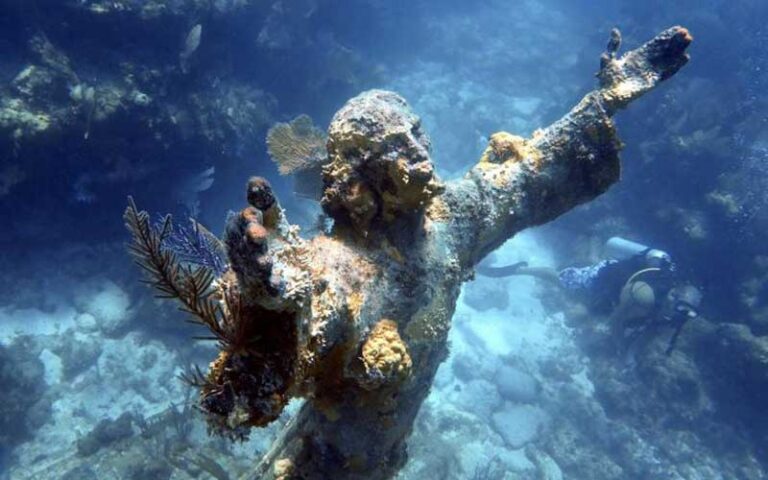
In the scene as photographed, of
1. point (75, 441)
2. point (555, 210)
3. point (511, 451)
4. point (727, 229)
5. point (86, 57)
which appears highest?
point (727, 229)

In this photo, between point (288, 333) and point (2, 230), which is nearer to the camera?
point (288, 333)

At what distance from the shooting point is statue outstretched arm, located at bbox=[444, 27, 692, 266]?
397 centimetres

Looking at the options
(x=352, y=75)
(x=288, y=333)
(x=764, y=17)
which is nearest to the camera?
(x=288, y=333)

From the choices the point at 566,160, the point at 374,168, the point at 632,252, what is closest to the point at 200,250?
the point at 374,168

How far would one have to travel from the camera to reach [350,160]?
119 inches

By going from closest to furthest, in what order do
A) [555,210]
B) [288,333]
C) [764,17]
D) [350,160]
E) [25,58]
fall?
[288,333], [350,160], [555,210], [25,58], [764,17]

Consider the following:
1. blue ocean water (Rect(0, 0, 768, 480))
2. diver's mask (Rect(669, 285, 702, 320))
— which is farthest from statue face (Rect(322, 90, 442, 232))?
diver's mask (Rect(669, 285, 702, 320))

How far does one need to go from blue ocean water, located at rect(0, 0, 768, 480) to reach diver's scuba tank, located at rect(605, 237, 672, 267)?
21 centimetres

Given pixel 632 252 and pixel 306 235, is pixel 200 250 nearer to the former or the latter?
pixel 306 235

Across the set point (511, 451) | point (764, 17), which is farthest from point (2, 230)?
point (764, 17)

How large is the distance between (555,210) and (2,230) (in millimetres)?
10207

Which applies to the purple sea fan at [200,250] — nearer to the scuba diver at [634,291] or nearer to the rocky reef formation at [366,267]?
the rocky reef formation at [366,267]

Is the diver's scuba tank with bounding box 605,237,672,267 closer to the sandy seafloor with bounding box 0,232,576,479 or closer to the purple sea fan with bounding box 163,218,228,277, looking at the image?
the sandy seafloor with bounding box 0,232,576,479

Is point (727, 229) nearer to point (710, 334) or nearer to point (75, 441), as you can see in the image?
point (710, 334)
